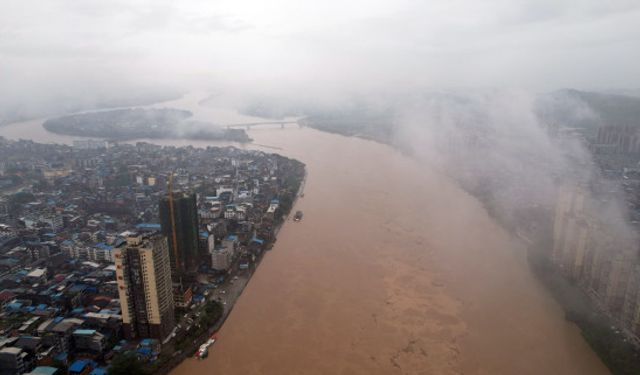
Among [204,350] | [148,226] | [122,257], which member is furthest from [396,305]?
[148,226]

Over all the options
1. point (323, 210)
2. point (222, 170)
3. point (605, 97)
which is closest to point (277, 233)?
point (323, 210)

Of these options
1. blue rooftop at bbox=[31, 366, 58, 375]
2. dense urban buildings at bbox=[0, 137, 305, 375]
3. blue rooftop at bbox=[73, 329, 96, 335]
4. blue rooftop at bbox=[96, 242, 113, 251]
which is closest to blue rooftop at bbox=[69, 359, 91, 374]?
dense urban buildings at bbox=[0, 137, 305, 375]

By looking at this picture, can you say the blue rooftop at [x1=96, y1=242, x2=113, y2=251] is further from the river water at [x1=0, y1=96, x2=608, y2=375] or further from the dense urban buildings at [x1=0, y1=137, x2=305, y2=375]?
the river water at [x1=0, y1=96, x2=608, y2=375]

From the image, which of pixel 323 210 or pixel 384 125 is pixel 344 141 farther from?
pixel 323 210

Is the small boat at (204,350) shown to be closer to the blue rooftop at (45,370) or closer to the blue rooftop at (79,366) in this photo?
the blue rooftop at (79,366)

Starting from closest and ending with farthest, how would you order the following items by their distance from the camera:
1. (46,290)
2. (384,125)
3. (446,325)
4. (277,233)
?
(446,325)
(46,290)
(277,233)
(384,125)

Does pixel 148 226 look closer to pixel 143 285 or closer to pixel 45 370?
pixel 143 285
